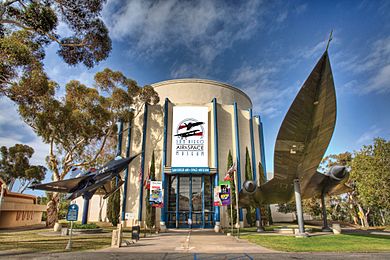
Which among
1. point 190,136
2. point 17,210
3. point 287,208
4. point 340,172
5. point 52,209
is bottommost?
point 287,208

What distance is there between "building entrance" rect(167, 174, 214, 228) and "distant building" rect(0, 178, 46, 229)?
696 inches

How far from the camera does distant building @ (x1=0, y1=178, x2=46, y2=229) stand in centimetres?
2745

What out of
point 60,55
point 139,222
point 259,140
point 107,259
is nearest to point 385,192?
point 259,140

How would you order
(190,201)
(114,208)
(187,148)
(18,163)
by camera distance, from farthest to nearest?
(18,163) < (187,148) < (114,208) < (190,201)

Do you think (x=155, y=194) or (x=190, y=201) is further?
(x=190, y=201)

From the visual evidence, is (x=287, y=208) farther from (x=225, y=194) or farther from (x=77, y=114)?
(x=77, y=114)

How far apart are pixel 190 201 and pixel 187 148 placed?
6417mm

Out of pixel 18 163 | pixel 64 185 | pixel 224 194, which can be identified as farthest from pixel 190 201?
pixel 18 163

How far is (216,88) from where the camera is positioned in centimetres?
3419

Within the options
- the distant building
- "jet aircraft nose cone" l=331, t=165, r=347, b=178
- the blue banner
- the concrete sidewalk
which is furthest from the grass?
"jet aircraft nose cone" l=331, t=165, r=347, b=178

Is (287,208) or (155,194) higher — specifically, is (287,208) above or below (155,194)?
below

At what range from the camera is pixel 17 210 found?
30188 millimetres

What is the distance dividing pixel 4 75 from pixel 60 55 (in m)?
3.59

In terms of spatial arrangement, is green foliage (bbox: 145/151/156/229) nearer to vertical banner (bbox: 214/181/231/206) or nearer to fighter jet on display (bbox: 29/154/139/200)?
fighter jet on display (bbox: 29/154/139/200)
